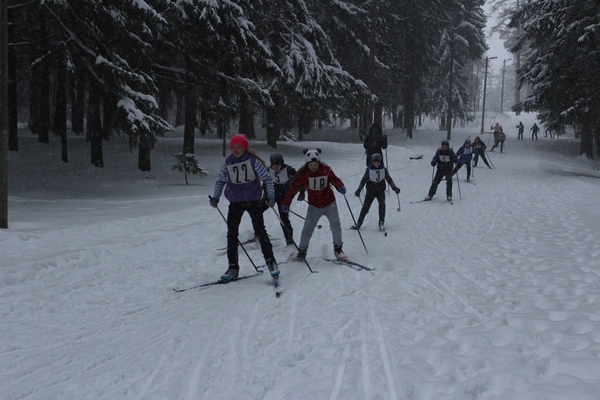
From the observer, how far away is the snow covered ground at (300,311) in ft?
11.7

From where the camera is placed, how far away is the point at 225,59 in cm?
1694

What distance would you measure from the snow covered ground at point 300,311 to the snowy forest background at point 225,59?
104 inches

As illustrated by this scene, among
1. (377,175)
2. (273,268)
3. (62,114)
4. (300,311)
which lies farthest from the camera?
(62,114)

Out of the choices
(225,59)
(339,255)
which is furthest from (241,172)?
(225,59)

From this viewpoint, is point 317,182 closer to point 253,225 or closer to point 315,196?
point 315,196

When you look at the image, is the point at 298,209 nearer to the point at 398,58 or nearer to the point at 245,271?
the point at 245,271

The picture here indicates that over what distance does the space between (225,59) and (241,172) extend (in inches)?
471

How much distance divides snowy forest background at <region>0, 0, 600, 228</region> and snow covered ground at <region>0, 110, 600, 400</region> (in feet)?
8.70

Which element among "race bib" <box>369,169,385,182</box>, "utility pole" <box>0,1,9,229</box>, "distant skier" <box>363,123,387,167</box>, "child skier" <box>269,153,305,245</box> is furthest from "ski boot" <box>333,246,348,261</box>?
"distant skier" <box>363,123,387,167</box>

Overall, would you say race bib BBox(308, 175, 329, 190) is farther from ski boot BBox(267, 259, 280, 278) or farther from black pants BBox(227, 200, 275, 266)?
ski boot BBox(267, 259, 280, 278)

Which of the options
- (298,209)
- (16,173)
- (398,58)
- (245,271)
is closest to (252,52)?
(298,209)

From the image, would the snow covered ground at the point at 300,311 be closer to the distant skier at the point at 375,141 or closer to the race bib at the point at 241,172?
the race bib at the point at 241,172

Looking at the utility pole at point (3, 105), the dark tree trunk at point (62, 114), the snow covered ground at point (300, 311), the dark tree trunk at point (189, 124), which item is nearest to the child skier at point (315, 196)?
the snow covered ground at point (300, 311)

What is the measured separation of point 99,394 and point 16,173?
1715 cm
